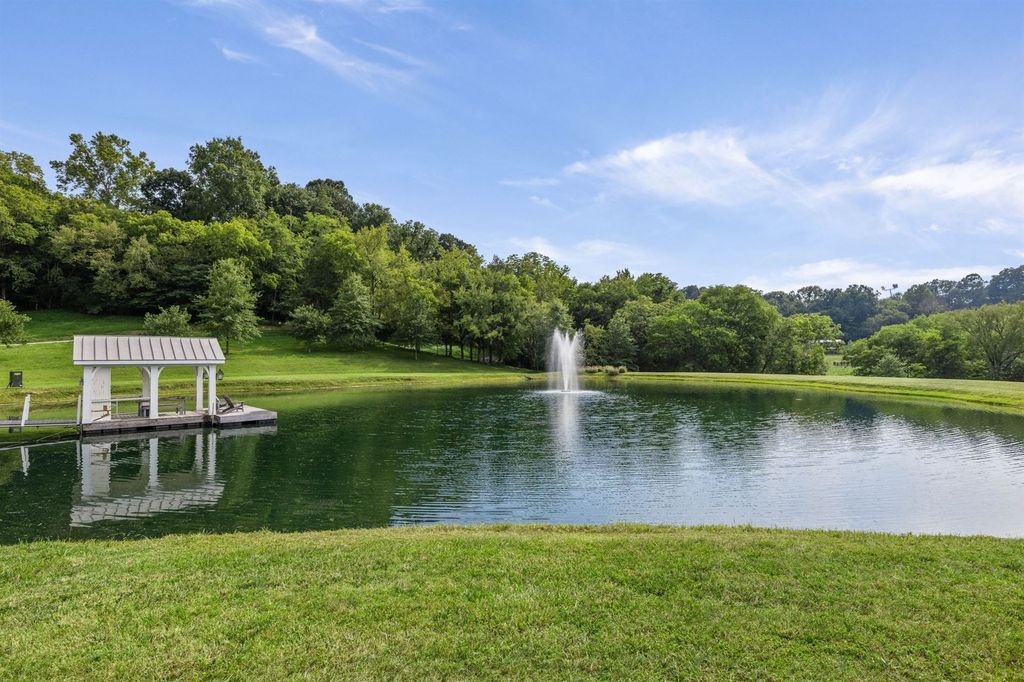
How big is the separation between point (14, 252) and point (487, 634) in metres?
85.0

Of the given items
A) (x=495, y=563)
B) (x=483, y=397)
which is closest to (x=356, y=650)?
(x=495, y=563)

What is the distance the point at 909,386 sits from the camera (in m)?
42.2

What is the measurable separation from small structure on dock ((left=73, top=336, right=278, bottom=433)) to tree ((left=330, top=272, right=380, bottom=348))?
3721cm

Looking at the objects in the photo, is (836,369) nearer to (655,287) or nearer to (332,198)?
(655,287)

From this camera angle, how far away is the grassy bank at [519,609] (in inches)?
185

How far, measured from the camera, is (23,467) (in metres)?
15.8

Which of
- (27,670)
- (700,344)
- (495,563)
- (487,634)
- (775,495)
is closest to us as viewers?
(27,670)

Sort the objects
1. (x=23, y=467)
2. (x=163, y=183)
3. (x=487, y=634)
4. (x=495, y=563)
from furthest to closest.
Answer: (x=163, y=183), (x=23, y=467), (x=495, y=563), (x=487, y=634)

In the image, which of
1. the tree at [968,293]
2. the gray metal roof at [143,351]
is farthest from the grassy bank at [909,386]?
the tree at [968,293]

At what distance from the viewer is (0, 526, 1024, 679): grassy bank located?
469 centimetres

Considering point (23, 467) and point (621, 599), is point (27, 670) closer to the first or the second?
point (621, 599)

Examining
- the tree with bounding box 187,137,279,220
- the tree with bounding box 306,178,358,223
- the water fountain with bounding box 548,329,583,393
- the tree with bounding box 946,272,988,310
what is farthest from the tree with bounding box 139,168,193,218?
the tree with bounding box 946,272,988,310

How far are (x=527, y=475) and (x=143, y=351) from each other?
1857cm

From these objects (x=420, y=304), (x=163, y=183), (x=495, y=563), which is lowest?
(x=495, y=563)
